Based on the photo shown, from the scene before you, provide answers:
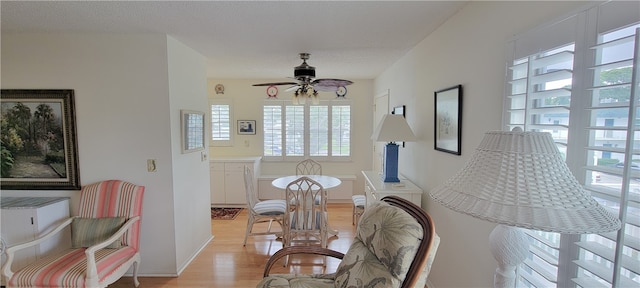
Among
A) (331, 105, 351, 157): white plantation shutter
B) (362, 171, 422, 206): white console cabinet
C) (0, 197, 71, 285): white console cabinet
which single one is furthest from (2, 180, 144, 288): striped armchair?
(331, 105, 351, 157): white plantation shutter

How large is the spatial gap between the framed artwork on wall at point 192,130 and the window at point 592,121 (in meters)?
2.81

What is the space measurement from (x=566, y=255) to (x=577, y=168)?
0.35m

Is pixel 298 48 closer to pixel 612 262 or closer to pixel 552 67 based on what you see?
pixel 552 67

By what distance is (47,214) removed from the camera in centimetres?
240

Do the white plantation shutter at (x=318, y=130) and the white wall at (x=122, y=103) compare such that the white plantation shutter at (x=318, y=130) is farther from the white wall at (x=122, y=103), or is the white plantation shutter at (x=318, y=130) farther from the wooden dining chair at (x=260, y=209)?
the white wall at (x=122, y=103)

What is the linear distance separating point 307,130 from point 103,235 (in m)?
3.38

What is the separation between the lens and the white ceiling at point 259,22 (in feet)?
6.18

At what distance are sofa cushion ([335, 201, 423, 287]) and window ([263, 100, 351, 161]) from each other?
3.53m

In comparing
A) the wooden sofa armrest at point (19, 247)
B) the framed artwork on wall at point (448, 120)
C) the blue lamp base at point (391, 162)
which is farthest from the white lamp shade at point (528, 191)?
the wooden sofa armrest at point (19, 247)

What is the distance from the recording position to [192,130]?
299 centimetres

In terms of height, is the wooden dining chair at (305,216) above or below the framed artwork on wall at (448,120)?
below

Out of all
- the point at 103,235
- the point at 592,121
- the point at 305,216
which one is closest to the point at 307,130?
the point at 305,216

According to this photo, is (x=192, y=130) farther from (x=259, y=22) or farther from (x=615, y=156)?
(x=615, y=156)

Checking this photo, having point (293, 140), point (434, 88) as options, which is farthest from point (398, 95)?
point (293, 140)
